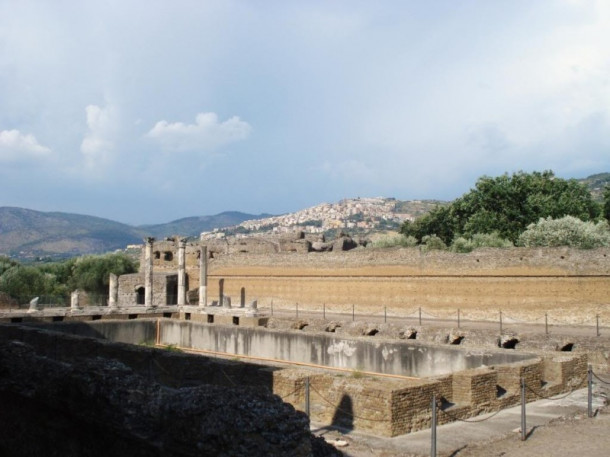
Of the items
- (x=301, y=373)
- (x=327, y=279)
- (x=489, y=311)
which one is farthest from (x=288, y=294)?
(x=301, y=373)

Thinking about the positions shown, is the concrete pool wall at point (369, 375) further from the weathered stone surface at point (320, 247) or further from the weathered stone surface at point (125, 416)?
the weathered stone surface at point (320, 247)

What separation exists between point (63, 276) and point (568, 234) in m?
45.7

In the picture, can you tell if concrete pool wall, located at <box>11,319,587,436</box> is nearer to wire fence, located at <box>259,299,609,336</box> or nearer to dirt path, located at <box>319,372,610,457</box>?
dirt path, located at <box>319,372,610,457</box>

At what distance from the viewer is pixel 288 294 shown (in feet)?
134

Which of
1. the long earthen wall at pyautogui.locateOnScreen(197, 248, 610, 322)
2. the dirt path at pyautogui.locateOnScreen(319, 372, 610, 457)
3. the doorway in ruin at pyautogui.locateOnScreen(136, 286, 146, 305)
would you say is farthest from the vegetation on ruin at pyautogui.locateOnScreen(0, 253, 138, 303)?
the dirt path at pyautogui.locateOnScreen(319, 372, 610, 457)

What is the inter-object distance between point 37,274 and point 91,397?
164ft

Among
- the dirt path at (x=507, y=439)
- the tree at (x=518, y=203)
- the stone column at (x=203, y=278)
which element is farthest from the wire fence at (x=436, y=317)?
the dirt path at (x=507, y=439)

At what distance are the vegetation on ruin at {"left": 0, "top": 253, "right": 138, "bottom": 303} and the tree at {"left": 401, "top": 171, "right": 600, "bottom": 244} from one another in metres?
31.2

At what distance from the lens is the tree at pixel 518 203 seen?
43.6 metres

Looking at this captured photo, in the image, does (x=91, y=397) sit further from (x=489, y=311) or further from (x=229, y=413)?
(x=489, y=311)

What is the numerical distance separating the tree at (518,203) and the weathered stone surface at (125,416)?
3865cm

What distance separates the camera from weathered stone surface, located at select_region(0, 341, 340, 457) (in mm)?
4707

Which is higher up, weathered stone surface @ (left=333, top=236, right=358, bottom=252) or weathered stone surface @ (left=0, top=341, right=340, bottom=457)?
weathered stone surface @ (left=333, top=236, right=358, bottom=252)

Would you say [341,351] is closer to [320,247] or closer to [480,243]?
[480,243]
